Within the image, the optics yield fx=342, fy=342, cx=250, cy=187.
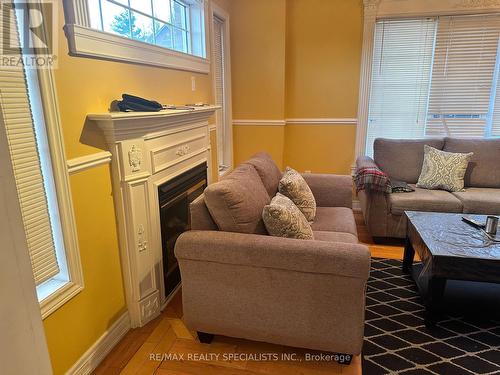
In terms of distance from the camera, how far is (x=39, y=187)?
4.70 feet

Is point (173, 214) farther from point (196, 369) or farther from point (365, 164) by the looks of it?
point (365, 164)

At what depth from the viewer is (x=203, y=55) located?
312 cm

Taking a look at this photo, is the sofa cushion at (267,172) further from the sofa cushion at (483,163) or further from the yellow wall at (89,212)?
the sofa cushion at (483,163)

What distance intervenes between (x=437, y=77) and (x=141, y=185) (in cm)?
349

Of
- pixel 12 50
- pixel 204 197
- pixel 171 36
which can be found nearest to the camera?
pixel 12 50

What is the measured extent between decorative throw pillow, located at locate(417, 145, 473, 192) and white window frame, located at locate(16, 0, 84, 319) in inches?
121

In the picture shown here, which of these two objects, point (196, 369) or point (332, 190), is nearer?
point (196, 369)

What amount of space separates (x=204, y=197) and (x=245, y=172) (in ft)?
1.48

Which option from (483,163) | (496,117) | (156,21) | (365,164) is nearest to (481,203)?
(483,163)

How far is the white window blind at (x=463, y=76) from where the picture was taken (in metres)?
3.62

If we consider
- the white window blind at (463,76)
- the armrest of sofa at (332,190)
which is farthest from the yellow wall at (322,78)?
the armrest of sofa at (332,190)

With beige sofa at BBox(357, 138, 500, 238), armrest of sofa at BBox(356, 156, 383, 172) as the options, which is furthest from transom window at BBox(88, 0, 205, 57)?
beige sofa at BBox(357, 138, 500, 238)

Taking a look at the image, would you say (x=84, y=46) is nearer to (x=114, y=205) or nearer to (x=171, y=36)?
(x=114, y=205)

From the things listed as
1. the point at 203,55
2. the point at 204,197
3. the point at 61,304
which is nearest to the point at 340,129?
the point at 203,55
